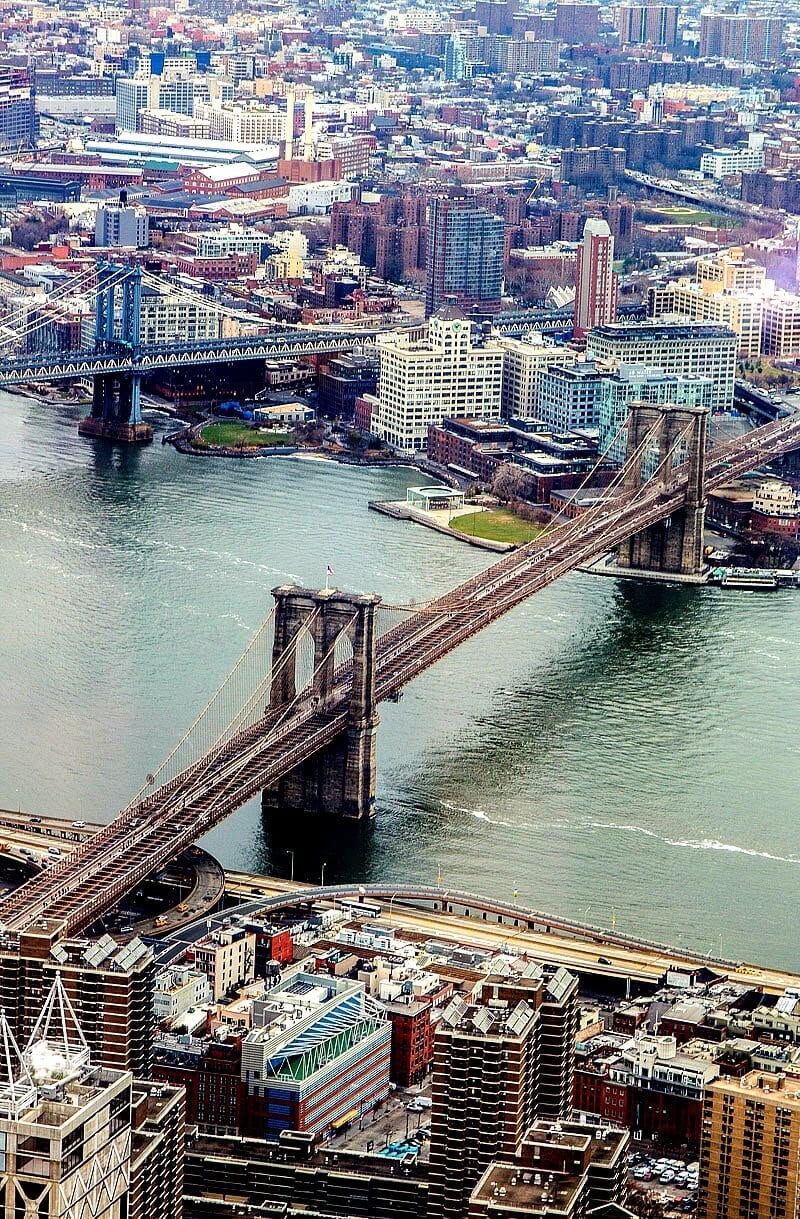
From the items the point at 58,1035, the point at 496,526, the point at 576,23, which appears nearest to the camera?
the point at 58,1035

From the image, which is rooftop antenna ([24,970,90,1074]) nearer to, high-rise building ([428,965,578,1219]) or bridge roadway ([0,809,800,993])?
high-rise building ([428,965,578,1219])

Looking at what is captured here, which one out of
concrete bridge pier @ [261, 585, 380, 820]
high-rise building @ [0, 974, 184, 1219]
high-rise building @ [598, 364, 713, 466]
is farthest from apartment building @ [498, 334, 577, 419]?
high-rise building @ [0, 974, 184, 1219]

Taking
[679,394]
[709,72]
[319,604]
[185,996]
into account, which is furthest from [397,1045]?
[709,72]

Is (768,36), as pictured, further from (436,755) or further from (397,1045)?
(397,1045)

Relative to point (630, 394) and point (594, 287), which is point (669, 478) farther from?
point (594, 287)

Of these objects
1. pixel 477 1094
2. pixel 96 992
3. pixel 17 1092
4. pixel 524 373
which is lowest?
pixel 524 373

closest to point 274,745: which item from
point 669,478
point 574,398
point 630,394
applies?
point 669,478

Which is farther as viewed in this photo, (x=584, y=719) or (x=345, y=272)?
(x=345, y=272)
